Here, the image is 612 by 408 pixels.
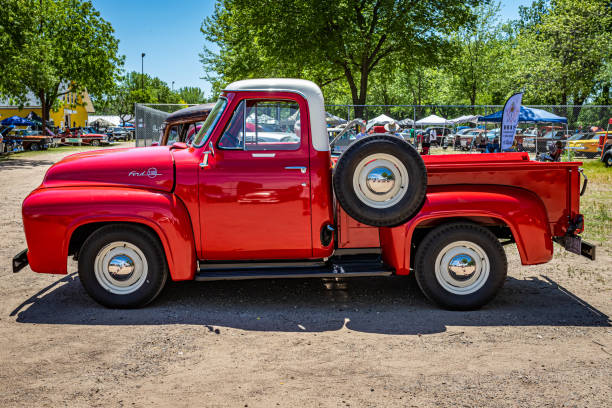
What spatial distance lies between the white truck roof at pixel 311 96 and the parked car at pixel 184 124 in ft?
16.8

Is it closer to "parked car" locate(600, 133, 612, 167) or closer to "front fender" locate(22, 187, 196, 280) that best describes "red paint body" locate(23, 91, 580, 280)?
"front fender" locate(22, 187, 196, 280)

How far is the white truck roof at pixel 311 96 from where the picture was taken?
495 cm

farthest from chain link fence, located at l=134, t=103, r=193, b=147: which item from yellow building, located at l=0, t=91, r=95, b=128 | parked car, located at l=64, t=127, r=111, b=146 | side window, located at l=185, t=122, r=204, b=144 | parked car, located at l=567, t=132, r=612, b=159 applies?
parked car, located at l=64, t=127, r=111, b=146

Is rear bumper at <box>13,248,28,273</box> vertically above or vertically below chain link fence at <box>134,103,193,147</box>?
below

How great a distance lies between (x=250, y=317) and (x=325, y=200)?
1315mm

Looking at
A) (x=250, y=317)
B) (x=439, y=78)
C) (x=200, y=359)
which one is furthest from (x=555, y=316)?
(x=439, y=78)

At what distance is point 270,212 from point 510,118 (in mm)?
6300

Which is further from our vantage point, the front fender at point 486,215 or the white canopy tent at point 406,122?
the white canopy tent at point 406,122

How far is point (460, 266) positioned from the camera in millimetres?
4832

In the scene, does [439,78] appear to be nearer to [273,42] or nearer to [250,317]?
[273,42]

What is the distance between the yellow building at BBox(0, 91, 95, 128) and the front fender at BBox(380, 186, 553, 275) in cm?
3936

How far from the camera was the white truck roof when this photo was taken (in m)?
4.95

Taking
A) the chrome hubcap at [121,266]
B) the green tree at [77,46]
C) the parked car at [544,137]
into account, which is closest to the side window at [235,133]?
the chrome hubcap at [121,266]

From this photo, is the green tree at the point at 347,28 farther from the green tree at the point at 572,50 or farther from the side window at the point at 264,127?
the green tree at the point at 572,50
